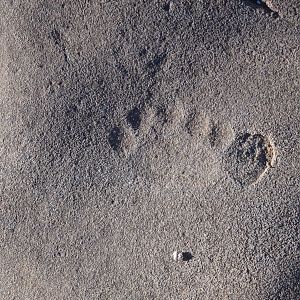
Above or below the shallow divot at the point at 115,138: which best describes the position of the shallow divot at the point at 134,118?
above

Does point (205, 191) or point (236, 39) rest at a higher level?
point (236, 39)

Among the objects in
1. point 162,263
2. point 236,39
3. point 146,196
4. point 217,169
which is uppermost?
point 236,39

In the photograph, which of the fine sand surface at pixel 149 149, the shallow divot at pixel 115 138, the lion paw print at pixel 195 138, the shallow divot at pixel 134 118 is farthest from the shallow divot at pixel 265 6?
the shallow divot at pixel 115 138

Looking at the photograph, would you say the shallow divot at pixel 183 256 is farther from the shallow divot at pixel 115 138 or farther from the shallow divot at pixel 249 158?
the shallow divot at pixel 115 138

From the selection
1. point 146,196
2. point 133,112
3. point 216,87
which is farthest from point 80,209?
point 216,87

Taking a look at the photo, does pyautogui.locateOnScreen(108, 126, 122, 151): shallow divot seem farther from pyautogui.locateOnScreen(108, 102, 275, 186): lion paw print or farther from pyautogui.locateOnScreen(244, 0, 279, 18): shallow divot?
pyautogui.locateOnScreen(244, 0, 279, 18): shallow divot

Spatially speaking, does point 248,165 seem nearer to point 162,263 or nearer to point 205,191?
point 205,191

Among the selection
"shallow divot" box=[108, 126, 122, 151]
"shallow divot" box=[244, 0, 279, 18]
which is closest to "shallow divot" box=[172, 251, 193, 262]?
"shallow divot" box=[108, 126, 122, 151]
